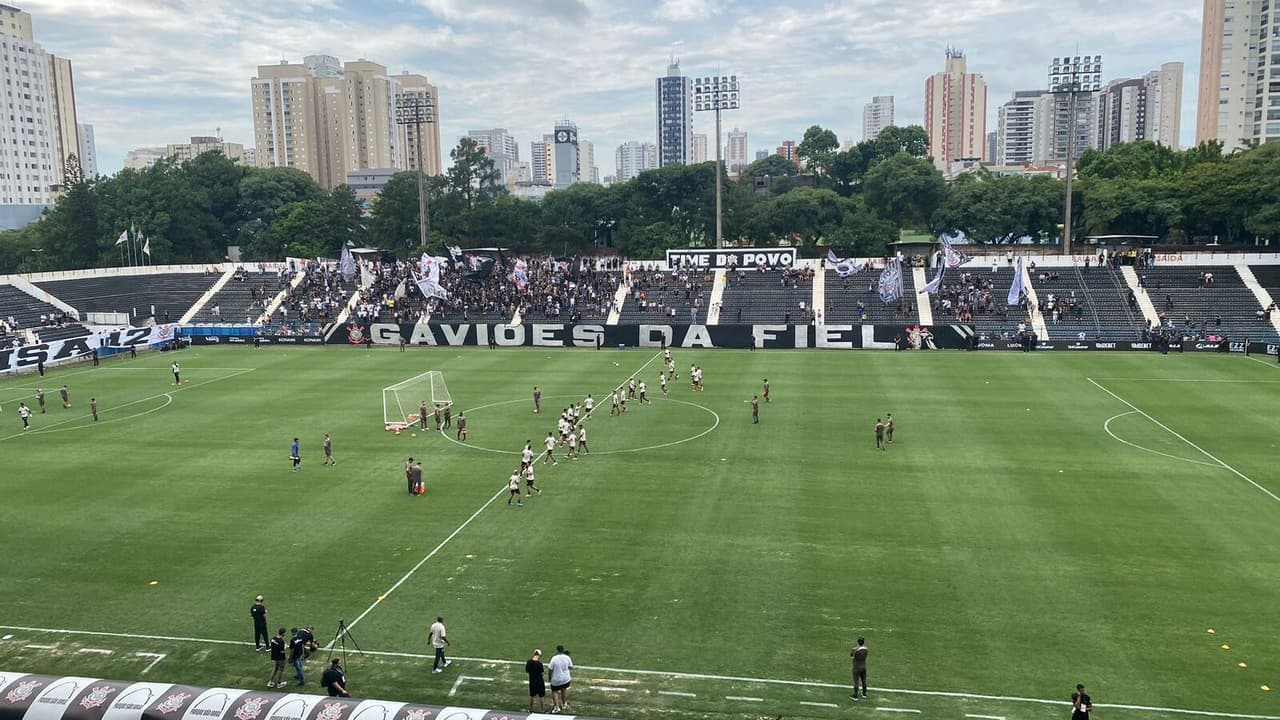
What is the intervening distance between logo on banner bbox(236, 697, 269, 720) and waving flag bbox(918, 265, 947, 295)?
57.5 meters

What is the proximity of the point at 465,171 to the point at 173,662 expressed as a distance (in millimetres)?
92024

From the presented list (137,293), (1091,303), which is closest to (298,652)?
(1091,303)

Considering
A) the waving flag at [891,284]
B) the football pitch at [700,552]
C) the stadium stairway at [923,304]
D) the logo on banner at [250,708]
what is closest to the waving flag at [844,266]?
the stadium stairway at [923,304]

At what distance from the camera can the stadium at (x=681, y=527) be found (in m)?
16.2

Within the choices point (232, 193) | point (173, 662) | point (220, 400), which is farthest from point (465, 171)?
point (173, 662)

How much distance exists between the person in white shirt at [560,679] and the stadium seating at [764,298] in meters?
52.6

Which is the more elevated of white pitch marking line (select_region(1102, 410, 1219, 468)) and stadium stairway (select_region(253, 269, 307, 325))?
stadium stairway (select_region(253, 269, 307, 325))

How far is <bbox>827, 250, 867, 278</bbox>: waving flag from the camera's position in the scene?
7000cm

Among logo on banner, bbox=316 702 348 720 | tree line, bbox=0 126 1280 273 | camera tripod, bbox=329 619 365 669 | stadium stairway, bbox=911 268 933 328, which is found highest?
tree line, bbox=0 126 1280 273

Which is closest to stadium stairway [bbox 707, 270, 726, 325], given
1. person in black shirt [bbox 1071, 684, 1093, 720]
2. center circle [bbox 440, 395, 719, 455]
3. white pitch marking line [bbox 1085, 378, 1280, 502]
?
center circle [bbox 440, 395, 719, 455]

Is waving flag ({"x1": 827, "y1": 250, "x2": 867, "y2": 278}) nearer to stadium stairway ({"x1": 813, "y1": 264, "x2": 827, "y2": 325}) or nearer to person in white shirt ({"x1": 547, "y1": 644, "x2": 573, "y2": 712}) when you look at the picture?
stadium stairway ({"x1": 813, "y1": 264, "x2": 827, "y2": 325})

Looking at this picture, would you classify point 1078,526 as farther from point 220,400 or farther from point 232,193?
point 232,193

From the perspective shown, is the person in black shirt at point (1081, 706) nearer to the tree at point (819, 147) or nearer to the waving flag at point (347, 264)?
the waving flag at point (347, 264)

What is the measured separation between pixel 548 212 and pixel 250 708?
92.2 m
